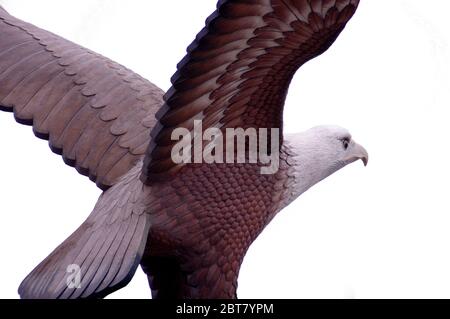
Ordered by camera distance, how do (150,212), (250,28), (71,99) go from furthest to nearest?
(71,99) → (150,212) → (250,28)

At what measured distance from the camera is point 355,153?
2.48 meters

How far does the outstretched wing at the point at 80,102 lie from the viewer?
7.65 feet

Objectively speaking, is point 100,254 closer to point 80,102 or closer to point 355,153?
point 80,102

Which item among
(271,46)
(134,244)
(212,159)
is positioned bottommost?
(134,244)

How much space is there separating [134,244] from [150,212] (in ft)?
0.30

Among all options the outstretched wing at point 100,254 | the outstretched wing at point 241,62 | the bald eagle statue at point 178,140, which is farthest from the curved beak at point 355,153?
the outstretched wing at point 100,254

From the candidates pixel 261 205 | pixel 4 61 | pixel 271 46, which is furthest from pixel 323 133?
pixel 4 61

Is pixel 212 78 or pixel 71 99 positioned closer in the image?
pixel 212 78

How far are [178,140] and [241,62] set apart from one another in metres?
0.17

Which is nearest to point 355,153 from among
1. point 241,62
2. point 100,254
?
point 241,62

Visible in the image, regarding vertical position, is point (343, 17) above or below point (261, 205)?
above

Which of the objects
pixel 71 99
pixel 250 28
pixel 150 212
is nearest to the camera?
pixel 250 28

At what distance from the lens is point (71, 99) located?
7.86 ft

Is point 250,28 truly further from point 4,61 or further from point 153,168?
point 4,61
